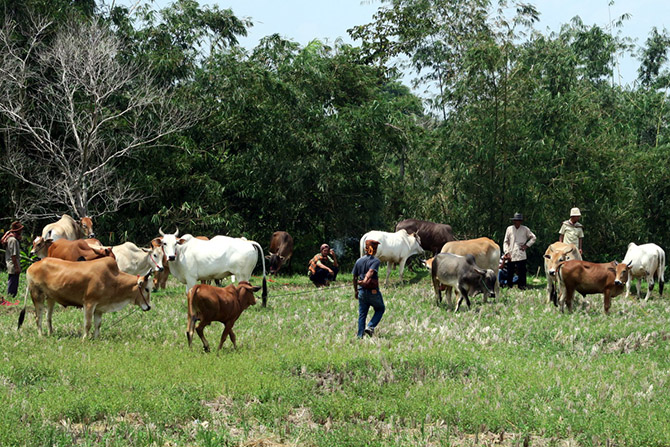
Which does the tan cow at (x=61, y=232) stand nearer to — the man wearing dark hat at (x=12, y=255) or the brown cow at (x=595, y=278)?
the man wearing dark hat at (x=12, y=255)

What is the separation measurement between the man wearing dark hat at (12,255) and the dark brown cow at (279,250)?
24.6 feet

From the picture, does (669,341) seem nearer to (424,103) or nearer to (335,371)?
(335,371)

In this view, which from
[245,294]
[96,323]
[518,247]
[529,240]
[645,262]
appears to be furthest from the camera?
[529,240]

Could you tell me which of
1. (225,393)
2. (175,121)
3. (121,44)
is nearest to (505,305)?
(225,393)

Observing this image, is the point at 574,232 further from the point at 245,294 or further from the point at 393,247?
the point at 245,294

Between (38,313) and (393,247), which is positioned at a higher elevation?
(393,247)

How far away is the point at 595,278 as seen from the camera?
15.2 m

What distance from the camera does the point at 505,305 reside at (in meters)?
16.3

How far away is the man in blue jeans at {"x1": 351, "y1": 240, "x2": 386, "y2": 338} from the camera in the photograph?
1204 cm

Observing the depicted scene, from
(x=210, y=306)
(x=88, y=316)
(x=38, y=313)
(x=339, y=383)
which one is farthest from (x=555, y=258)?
(x=38, y=313)

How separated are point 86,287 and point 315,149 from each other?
14413mm

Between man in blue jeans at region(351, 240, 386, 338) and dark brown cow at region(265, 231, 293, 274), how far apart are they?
10077 millimetres

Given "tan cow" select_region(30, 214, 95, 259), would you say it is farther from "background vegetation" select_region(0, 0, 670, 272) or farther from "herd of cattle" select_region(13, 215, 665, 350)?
"background vegetation" select_region(0, 0, 670, 272)

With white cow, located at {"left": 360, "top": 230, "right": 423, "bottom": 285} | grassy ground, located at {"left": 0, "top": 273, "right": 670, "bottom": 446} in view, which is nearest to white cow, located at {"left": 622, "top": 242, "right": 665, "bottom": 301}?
grassy ground, located at {"left": 0, "top": 273, "right": 670, "bottom": 446}
